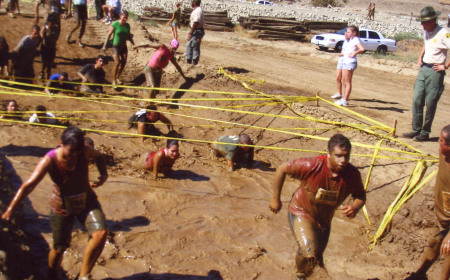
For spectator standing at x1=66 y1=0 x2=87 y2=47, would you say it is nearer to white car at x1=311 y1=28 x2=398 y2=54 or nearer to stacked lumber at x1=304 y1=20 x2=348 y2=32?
white car at x1=311 y1=28 x2=398 y2=54

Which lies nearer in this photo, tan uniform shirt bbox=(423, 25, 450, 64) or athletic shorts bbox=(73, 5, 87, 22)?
tan uniform shirt bbox=(423, 25, 450, 64)

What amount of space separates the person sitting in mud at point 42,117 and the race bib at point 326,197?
5.32 m

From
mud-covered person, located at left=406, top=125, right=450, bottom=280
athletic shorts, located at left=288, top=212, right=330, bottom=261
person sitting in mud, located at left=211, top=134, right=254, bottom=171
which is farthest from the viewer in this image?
person sitting in mud, located at left=211, top=134, right=254, bottom=171

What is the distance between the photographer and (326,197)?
4531mm

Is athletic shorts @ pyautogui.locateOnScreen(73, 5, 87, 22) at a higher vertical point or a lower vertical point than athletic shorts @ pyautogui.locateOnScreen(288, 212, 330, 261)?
higher

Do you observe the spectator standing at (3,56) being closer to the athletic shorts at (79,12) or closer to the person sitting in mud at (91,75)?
the person sitting in mud at (91,75)

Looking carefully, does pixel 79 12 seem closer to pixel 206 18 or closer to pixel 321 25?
pixel 206 18

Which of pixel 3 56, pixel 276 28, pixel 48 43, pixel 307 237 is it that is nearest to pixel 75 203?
pixel 307 237

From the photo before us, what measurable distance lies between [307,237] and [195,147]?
16.6 ft

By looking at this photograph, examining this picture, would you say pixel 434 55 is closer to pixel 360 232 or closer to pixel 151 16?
pixel 360 232

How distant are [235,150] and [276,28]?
1735 cm

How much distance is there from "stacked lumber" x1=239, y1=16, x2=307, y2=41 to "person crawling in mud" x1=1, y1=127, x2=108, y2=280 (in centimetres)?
2062

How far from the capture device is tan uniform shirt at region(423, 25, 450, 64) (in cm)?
762

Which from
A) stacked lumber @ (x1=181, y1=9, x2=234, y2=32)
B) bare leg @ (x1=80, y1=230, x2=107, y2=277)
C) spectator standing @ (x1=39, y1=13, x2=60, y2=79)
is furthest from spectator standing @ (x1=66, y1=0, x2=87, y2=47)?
stacked lumber @ (x1=181, y1=9, x2=234, y2=32)
